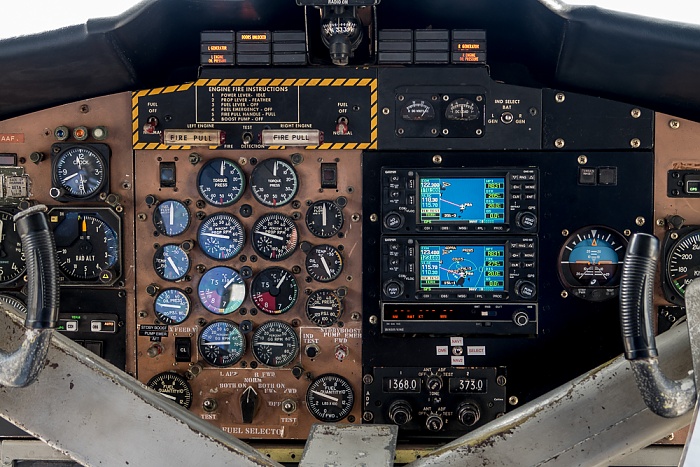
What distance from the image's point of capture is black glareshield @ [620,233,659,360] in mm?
2041

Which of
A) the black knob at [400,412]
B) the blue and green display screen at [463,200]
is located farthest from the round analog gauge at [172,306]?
the blue and green display screen at [463,200]

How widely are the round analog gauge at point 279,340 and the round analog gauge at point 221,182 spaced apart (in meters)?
0.58

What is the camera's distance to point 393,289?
3355 mm

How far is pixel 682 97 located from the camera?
325cm

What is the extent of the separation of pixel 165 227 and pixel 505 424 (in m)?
1.72

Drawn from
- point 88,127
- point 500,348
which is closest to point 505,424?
point 500,348

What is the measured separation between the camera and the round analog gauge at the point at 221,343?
136 inches

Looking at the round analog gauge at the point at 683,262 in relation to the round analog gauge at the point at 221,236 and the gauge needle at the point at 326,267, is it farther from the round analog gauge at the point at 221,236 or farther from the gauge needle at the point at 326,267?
the round analog gauge at the point at 221,236

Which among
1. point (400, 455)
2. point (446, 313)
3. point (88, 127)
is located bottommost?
point (400, 455)

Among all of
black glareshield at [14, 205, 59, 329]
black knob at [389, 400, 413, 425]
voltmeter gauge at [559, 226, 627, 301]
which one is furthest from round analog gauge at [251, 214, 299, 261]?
black glareshield at [14, 205, 59, 329]

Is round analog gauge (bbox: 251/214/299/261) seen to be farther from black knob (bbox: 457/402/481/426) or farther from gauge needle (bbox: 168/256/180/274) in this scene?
black knob (bbox: 457/402/481/426)

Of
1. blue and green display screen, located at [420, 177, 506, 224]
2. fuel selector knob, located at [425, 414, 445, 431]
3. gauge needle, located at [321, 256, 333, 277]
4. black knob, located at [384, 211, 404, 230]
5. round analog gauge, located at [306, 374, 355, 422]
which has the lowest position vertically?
fuel selector knob, located at [425, 414, 445, 431]

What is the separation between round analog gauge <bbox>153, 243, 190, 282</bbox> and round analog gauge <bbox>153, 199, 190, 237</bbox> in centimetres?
7

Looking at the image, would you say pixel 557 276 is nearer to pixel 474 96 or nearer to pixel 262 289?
pixel 474 96
